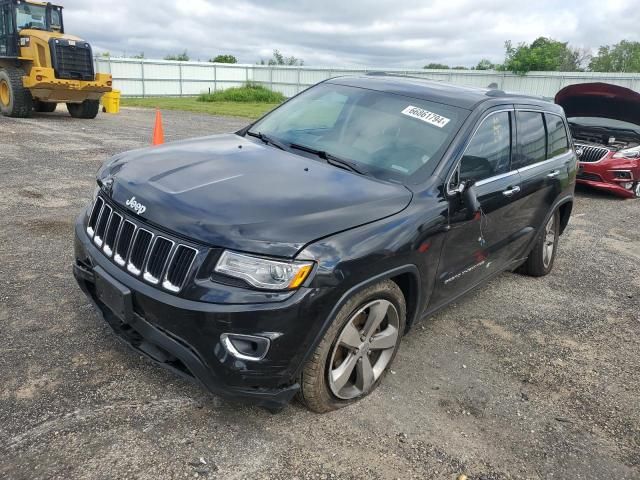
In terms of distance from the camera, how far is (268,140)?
388 centimetres

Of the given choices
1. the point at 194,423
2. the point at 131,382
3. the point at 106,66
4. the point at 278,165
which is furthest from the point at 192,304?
the point at 106,66

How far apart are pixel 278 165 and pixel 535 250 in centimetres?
303

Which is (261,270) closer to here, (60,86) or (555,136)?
(555,136)

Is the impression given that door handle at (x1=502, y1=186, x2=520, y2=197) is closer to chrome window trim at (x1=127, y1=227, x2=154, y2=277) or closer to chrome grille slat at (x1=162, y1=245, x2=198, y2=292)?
chrome grille slat at (x1=162, y1=245, x2=198, y2=292)

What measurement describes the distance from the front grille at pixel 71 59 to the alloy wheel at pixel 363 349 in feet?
48.1

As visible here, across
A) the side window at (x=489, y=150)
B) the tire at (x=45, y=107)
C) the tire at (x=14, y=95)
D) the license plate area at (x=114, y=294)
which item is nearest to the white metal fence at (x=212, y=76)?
the tire at (x=45, y=107)

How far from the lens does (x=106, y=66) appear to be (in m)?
31.5

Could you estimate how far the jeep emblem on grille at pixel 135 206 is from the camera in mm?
2699

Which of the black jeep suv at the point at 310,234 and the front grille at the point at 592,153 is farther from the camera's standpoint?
the front grille at the point at 592,153

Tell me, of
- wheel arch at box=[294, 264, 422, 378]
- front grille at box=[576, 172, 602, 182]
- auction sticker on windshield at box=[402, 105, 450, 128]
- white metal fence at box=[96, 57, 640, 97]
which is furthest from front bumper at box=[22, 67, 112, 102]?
white metal fence at box=[96, 57, 640, 97]

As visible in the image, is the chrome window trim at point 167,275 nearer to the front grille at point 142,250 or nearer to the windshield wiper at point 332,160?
the front grille at point 142,250

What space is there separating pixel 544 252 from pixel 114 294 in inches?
163

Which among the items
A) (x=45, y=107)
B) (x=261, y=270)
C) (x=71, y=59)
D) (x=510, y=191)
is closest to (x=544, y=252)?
(x=510, y=191)

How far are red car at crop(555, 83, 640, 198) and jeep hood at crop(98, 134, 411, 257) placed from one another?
7.54m
